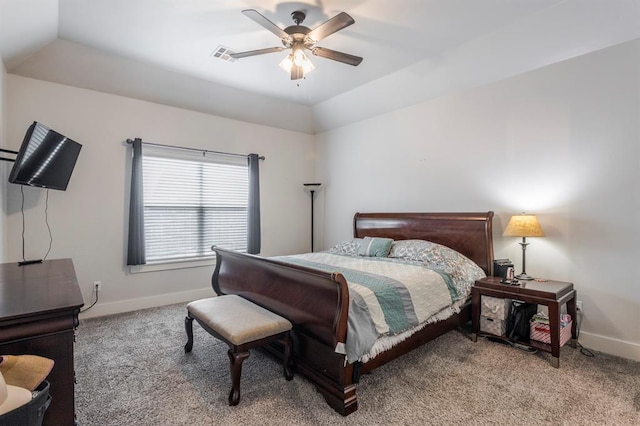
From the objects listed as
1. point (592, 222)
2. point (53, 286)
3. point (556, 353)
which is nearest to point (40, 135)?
point (53, 286)

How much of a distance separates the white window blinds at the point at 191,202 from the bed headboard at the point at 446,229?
2067 millimetres

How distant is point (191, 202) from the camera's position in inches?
182

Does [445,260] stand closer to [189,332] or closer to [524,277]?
[524,277]

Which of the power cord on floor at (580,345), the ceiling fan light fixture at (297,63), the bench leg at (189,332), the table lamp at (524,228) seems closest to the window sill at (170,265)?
the bench leg at (189,332)

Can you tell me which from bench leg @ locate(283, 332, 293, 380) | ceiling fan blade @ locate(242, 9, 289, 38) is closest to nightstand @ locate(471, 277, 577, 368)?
bench leg @ locate(283, 332, 293, 380)

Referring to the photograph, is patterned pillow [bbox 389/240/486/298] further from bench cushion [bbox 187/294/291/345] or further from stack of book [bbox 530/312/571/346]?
bench cushion [bbox 187/294/291/345]

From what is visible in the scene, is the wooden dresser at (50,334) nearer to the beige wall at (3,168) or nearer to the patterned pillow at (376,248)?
the beige wall at (3,168)

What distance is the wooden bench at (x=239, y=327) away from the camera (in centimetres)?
213

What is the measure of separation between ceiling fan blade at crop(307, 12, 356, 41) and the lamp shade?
2344 mm

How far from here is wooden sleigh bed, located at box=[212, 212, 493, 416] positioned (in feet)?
6.72

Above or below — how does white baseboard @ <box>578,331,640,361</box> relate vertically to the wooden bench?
below

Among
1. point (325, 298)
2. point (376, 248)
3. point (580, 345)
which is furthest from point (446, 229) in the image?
point (325, 298)

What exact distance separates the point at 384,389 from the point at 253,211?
3405 mm

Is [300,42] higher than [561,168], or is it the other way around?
[300,42]
